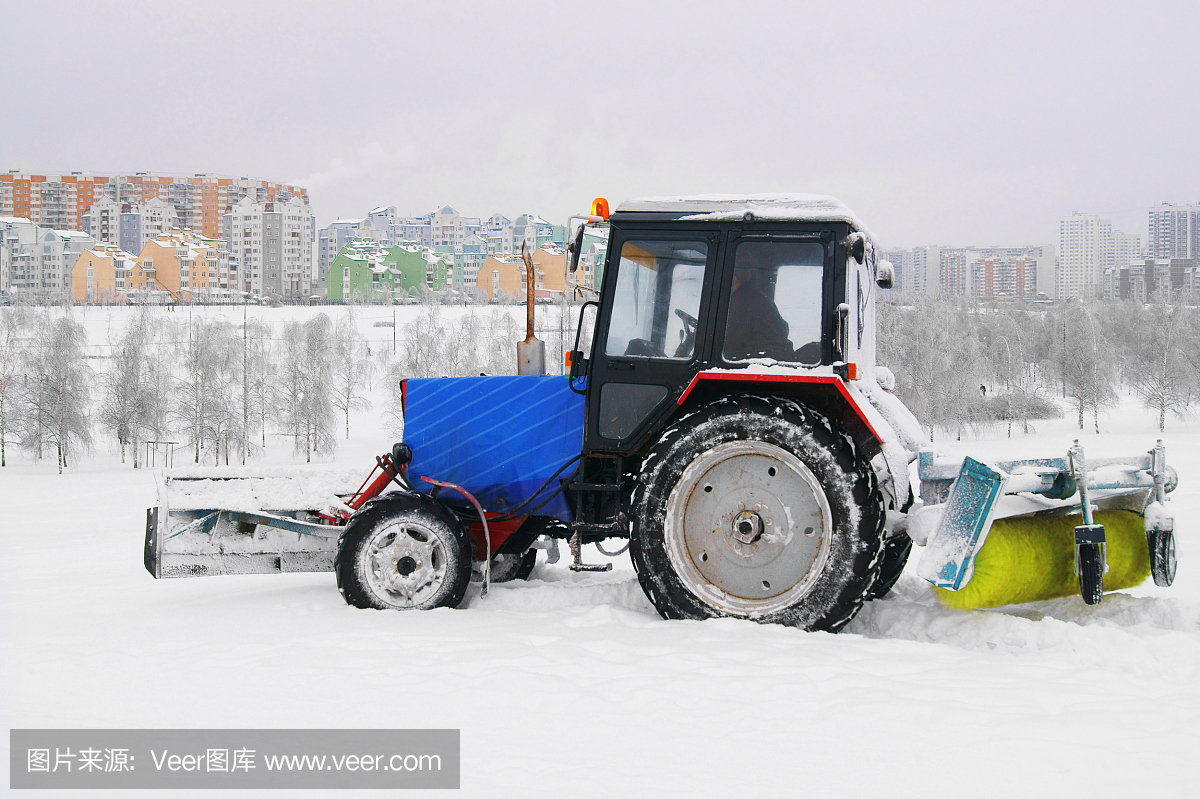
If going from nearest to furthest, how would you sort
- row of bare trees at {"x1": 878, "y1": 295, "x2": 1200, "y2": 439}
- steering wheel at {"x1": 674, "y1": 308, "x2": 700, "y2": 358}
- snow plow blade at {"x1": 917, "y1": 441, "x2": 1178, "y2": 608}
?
snow plow blade at {"x1": 917, "y1": 441, "x2": 1178, "y2": 608} → steering wheel at {"x1": 674, "y1": 308, "x2": 700, "y2": 358} → row of bare trees at {"x1": 878, "y1": 295, "x2": 1200, "y2": 439}

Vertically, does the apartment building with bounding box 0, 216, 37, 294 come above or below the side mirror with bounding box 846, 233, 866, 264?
above

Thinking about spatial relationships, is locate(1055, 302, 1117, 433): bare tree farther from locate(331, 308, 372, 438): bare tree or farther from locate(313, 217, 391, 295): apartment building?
locate(313, 217, 391, 295): apartment building

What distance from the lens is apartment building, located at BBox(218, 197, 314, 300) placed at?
365 ft

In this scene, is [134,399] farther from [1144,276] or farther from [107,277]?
[1144,276]

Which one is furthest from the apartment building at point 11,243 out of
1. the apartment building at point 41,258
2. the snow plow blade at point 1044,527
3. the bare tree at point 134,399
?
the snow plow blade at point 1044,527

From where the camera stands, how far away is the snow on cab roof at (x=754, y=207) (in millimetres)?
4609

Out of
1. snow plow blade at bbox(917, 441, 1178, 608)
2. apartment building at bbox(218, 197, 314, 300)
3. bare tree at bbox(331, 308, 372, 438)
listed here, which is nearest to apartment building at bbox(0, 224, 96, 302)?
apartment building at bbox(218, 197, 314, 300)

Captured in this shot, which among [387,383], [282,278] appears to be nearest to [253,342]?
[387,383]

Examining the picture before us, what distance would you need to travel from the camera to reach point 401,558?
16.5 feet

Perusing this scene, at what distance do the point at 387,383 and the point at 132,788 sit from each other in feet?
145

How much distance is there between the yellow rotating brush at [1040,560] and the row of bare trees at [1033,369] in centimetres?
3653

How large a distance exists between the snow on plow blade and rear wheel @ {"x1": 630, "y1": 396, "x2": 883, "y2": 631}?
207 cm

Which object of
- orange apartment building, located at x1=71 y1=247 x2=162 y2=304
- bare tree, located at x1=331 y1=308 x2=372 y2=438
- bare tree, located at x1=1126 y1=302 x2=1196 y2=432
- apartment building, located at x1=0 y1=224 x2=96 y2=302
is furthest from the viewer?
apartment building, located at x1=0 y1=224 x2=96 y2=302

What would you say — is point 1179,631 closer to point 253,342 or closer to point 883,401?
point 883,401
